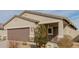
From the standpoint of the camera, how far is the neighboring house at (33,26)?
6.54ft

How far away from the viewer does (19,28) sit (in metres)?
2.04

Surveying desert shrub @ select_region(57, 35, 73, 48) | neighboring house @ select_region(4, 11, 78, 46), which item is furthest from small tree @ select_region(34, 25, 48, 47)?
desert shrub @ select_region(57, 35, 73, 48)

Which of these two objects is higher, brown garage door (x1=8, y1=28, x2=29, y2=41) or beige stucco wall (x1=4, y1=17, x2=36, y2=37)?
beige stucco wall (x1=4, y1=17, x2=36, y2=37)

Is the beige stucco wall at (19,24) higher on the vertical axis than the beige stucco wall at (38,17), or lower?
lower

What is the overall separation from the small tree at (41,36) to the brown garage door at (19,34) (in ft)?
0.41

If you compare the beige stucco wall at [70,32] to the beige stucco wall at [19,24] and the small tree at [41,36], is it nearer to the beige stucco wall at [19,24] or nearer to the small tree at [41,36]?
the small tree at [41,36]

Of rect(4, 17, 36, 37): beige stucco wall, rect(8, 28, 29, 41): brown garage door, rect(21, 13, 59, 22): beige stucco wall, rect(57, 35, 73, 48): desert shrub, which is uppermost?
rect(21, 13, 59, 22): beige stucco wall

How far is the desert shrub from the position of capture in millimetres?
1979

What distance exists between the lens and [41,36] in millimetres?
1992

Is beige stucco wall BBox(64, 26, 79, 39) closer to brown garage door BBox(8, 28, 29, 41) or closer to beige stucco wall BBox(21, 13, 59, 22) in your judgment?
beige stucco wall BBox(21, 13, 59, 22)

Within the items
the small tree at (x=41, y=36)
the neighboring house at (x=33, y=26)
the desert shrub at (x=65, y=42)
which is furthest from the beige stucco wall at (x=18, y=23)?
the desert shrub at (x=65, y=42)

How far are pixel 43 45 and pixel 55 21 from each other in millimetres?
323
